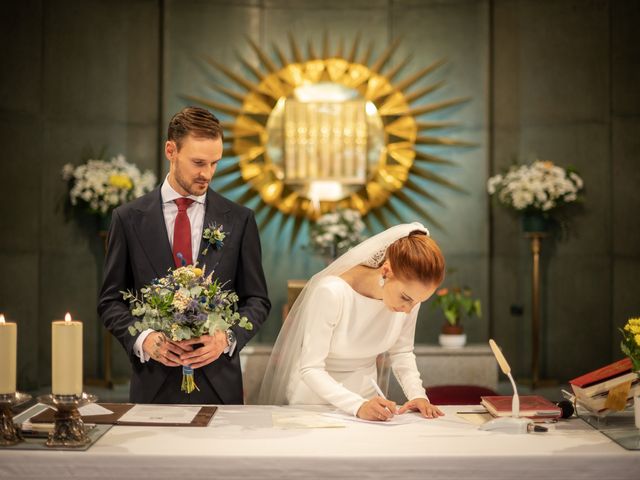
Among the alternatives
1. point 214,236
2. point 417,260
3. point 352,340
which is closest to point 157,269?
point 214,236

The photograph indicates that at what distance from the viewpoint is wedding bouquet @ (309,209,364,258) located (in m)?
6.23

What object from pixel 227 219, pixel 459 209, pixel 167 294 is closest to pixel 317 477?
pixel 167 294

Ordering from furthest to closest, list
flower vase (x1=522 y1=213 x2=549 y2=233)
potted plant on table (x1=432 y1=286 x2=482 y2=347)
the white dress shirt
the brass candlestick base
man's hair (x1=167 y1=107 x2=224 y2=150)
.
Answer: flower vase (x1=522 y1=213 x2=549 y2=233) → potted plant on table (x1=432 y1=286 x2=482 y2=347) → the white dress shirt → man's hair (x1=167 y1=107 x2=224 y2=150) → the brass candlestick base

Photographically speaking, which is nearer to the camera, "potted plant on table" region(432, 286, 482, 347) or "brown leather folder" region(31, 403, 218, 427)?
"brown leather folder" region(31, 403, 218, 427)

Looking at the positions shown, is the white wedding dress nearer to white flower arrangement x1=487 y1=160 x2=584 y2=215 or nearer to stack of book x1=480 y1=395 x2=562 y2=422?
stack of book x1=480 y1=395 x2=562 y2=422

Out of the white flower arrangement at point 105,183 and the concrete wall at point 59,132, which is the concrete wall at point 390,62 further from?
the white flower arrangement at point 105,183

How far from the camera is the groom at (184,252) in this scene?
9.59ft

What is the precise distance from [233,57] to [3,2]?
6.15 ft

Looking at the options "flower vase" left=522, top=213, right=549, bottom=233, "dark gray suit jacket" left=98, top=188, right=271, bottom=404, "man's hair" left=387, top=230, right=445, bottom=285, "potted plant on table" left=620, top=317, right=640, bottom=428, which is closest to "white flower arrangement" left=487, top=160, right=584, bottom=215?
"flower vase" left=522, top=213, right=549, bottom=233

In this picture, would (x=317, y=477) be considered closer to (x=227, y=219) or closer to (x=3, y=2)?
(x=227, y=219)

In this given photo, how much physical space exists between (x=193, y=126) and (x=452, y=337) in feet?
12.0

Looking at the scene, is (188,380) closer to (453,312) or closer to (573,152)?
(453,312)

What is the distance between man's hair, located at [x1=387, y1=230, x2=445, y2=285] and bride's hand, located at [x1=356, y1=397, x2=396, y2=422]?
1.47ft

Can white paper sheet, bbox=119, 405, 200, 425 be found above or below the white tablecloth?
above
